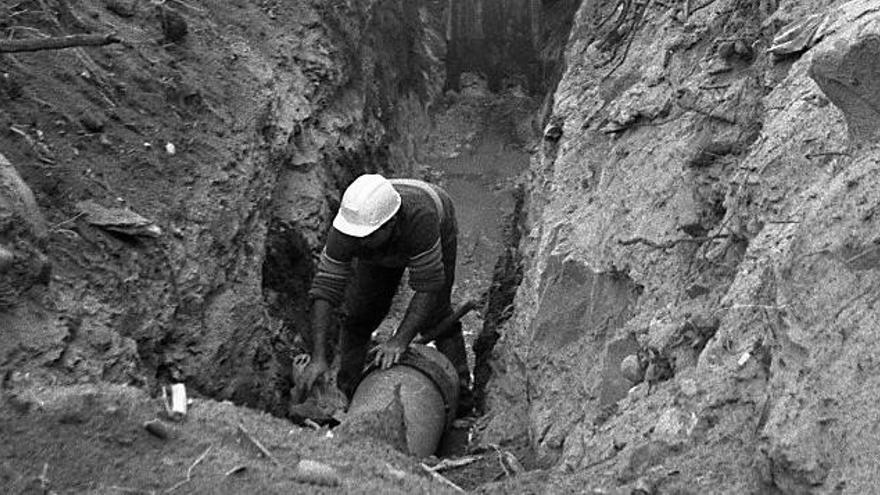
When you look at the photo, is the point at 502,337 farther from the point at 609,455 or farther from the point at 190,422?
the point at 190,422

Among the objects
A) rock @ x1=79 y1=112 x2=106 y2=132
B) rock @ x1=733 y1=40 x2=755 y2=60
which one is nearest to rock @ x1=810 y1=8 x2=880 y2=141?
rock @ x1=733 y1=40 x2=755 y2=60

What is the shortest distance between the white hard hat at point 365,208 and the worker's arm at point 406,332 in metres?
0.63

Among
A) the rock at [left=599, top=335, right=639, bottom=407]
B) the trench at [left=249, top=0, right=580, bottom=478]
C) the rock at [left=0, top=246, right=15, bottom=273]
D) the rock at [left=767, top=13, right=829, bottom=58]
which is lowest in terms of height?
the trench at [left=249, top=0, right=580, bottom=478]

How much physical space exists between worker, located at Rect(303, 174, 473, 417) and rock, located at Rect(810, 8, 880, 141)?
3.19m

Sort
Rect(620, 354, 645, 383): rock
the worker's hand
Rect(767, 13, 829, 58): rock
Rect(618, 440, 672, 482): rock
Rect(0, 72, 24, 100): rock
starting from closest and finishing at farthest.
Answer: Rect(618, 440, 672, 482): rock < Rect(620, 354, 645, 383): rock < Rect(767, 13, 829, 58): rock < Rect(0, 72, 24, 100): rock < the worker's hand

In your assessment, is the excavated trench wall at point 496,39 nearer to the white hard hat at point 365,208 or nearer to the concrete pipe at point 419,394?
the concrete pipe at point 419,394

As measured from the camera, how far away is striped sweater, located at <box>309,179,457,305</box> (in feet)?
22.2

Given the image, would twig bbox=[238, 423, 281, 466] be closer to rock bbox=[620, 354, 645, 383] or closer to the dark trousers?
rock bbox=[620, 354, 645, 383]

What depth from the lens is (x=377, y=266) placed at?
7391 mm

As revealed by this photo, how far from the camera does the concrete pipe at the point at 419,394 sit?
6445 millimetres

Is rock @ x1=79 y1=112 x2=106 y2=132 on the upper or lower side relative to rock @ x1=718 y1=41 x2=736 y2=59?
lower

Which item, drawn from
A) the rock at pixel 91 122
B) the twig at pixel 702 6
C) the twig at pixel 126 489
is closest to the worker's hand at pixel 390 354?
the rock at pixel 91 122

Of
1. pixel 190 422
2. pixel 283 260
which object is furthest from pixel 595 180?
pixel 190 422

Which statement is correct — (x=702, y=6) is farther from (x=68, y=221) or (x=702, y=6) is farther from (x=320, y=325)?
(x=68, y=221)
